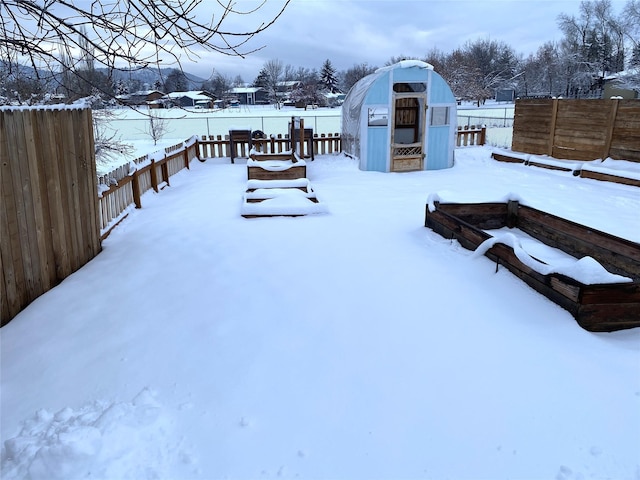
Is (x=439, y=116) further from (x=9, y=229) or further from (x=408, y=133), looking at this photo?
(x=9, y=229)

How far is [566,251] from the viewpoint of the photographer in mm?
5484

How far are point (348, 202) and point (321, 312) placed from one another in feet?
16.9

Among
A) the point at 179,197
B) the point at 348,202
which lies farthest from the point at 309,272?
the point at 179,197

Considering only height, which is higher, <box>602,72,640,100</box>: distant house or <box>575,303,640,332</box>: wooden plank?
<box>602,72,640,100</box>: distant house

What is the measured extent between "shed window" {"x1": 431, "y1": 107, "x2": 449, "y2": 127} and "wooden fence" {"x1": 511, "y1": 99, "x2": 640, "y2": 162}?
10.7 feet

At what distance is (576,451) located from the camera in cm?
232

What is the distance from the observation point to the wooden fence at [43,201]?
366cm

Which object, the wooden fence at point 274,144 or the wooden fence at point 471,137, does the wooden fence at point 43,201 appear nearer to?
the wooden fence at point 274,144

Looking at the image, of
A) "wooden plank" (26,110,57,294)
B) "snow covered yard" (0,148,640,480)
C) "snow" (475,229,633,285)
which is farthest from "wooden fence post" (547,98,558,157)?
"wooden plank" (26,110,57,294)

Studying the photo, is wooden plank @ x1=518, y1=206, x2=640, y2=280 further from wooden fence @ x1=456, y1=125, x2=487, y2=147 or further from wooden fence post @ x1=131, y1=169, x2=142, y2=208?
wooden fence @ x1=456, y1=125, x2=487, y2=147

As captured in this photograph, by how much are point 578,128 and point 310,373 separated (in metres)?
13.0

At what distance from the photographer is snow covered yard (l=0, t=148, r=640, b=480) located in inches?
89.2

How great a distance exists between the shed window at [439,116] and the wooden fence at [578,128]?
326 cm

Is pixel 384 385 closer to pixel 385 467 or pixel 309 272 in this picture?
pixel 385 467
